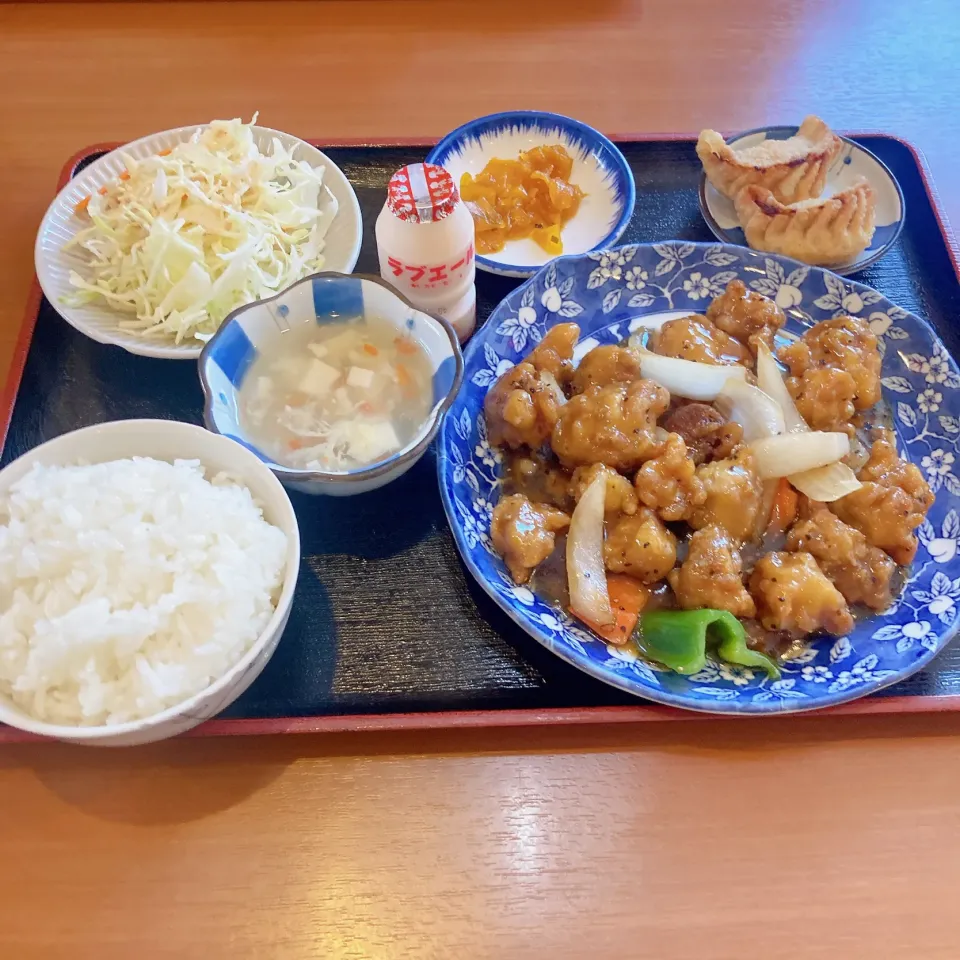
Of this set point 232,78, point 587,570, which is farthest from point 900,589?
point 232,78

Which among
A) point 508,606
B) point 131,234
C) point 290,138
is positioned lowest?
point 508,606

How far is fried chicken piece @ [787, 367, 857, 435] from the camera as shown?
2.08 metres

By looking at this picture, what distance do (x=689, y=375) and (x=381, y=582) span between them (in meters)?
1.05

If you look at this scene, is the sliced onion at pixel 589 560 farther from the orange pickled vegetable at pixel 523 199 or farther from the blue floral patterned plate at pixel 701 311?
the orange pickled vegetable at pixel 523 199

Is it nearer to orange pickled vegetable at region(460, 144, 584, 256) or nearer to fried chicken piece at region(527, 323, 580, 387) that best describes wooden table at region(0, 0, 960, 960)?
fried chicken piece at region(527, 323, 580, 387)

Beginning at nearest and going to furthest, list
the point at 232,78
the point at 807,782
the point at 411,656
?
the point at 807,782 < the point at 411,656 < the point at 232,78

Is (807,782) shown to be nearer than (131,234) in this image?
Yes

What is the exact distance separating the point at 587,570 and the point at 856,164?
1.94 meters

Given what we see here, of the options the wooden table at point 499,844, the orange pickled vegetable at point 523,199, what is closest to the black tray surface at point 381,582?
the wooden table at point 499,844

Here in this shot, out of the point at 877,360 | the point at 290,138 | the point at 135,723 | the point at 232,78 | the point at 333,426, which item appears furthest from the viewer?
the point at 232,78

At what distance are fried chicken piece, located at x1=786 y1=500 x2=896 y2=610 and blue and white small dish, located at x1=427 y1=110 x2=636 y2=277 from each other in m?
1.22

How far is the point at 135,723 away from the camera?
1386mm

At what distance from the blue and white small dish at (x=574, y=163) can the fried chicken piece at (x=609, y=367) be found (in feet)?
1.72

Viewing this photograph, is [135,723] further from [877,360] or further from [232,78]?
[232,78]
